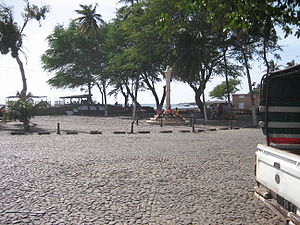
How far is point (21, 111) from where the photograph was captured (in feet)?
61.4

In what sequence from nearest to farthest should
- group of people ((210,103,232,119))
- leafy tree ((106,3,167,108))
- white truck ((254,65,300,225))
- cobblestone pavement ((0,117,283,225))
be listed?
white truck ((254,65,300,225)) < cobblestone pavement ((0,117,283,225)) < leafy tree ((106,3,167,108)) < group of people ((210,103,232,119))

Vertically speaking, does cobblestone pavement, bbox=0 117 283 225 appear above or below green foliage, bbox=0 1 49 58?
below

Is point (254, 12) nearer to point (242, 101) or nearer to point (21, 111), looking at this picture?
point (21, 111)

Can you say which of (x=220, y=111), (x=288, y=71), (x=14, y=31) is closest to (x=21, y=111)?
(x=14, y=31)

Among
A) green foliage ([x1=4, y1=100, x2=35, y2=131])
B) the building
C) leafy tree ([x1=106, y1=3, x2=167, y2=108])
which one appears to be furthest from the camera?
the building

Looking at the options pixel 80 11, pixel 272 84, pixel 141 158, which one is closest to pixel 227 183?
pixel 272 84

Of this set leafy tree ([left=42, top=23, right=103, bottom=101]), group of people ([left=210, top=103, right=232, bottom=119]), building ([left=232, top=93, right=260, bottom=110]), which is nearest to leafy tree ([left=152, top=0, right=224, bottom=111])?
group of people ([left=210, top=103, right=232, bottom=119])

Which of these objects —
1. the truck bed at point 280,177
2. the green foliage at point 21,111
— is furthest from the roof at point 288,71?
the green foliage at point 21,111

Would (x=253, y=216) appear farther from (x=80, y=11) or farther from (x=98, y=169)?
(x=80, y=11)

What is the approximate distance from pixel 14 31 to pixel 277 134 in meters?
25.4

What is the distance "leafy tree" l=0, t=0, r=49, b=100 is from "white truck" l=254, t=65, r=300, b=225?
22.7 m

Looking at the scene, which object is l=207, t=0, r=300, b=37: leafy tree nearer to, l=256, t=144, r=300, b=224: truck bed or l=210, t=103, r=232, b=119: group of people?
l=256, t=144, r=300, b=224: truck bed

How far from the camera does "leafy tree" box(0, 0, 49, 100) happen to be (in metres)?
25.2

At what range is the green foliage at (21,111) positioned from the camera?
1877cm
